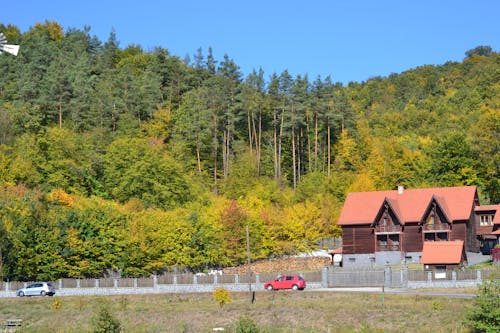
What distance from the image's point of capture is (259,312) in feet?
177

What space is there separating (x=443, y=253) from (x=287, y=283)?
1587 cm

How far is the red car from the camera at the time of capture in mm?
60719

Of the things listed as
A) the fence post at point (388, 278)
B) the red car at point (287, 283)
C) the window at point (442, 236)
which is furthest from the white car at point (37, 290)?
the window at point (442, 236)

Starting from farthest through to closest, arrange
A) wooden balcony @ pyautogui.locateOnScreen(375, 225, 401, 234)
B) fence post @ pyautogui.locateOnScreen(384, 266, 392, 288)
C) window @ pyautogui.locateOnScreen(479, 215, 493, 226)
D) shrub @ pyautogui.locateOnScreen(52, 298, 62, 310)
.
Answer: window @ pyautogui.locateOnScreen(479, 215, 493, 226)
wooden balcony @ pyautogui.locateOnScreen(375, 225, 401, 234)
fence post @ pyautogui.locateOnScreen(384, 266, 392, 288)
shrub @ pyautogui.locateOnScreen(52, 298, 62, 310)

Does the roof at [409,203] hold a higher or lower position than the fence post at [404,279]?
higher

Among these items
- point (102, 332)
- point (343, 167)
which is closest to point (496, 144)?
point (343, 167)

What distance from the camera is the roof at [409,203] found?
255 feet

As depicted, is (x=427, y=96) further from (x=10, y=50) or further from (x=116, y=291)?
(x=10, y=50)

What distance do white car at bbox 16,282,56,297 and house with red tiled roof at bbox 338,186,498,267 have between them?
1267 inches

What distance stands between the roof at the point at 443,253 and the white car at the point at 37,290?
3347 centimetres

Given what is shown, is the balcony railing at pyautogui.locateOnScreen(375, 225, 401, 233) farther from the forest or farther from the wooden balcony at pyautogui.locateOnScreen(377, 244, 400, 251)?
the forest

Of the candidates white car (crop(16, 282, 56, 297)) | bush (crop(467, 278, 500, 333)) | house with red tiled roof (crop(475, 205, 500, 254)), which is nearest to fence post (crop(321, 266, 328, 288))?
bush (crop(467, 278, 500, 333))

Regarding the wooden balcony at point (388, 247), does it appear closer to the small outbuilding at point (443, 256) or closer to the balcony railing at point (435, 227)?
the balcony railing at point (435, 227)

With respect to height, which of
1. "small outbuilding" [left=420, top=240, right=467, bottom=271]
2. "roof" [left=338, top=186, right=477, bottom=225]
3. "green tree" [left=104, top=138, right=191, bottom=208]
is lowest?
"small outbuilding" [left=420, top=240, right=467, bottom=271]
